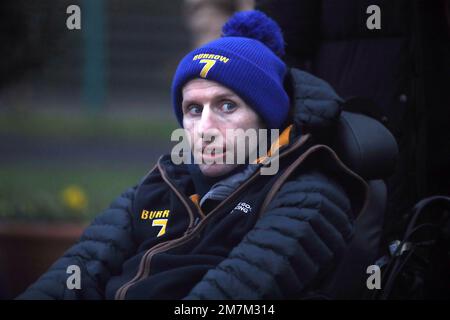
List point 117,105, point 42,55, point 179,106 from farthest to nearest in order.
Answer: point 117,105, point 42,55, point 179,106

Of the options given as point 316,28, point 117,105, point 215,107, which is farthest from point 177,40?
point 215,107

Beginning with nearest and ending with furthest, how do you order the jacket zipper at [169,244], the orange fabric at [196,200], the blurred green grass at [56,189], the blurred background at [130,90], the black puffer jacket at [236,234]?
the black puffer jacket at [236,234], the jacket zipper at [169,244], the orange fabric at [196,200], the blurred background at [130,90], the blurred green grass at [56,189]

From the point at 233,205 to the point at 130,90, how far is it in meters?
6.22

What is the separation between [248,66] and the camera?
2395 millimetres

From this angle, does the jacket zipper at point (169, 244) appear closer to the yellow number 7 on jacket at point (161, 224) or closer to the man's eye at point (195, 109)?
the yellow number 7 on jacket at point (161, 224)

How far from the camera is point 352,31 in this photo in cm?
284

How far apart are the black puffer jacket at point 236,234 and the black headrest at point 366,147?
0.17ft

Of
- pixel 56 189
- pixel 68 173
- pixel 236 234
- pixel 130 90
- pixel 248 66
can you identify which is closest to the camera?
pixel 236 234

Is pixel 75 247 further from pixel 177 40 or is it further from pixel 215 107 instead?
pixel 177 40

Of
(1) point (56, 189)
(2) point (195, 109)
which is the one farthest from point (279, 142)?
(1) point (56, 189)

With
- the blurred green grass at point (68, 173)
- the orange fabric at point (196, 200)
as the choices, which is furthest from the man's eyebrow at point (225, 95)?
the blurred green grass at point (68, 173)

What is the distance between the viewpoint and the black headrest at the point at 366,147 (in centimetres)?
242

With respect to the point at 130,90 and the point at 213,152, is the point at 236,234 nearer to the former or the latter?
the point at 213,152

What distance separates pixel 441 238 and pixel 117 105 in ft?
20.4
